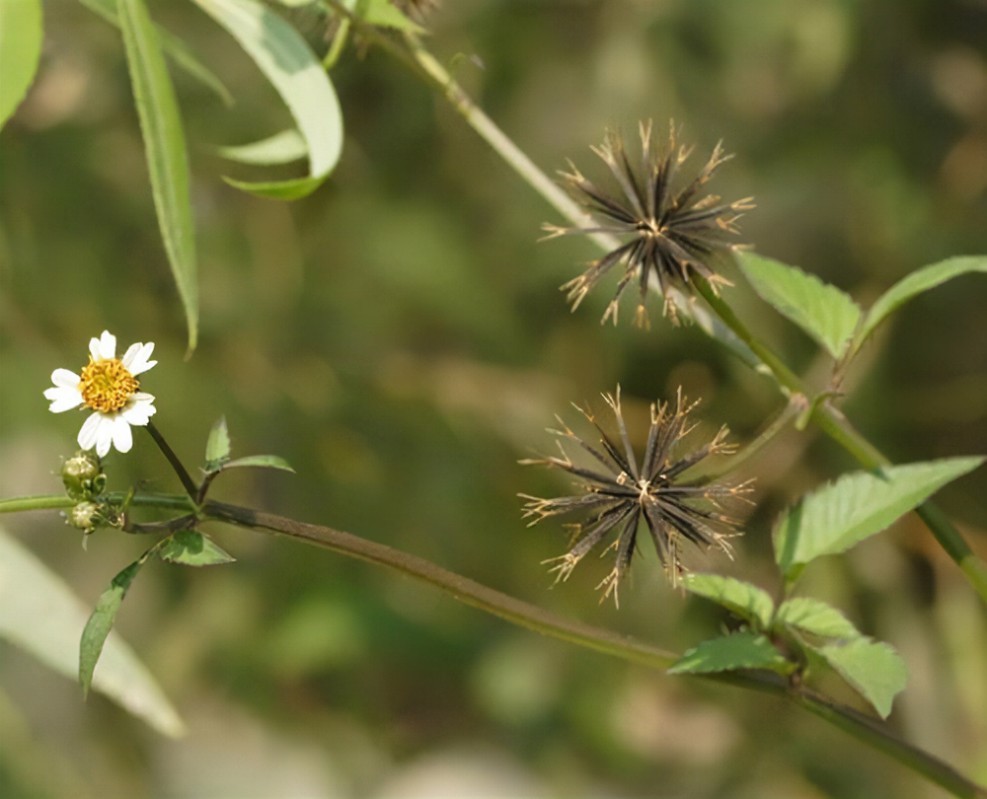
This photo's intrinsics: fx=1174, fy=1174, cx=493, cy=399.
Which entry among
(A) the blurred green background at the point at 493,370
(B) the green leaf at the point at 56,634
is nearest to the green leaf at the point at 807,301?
(B) the green leaf at the point at 56,634

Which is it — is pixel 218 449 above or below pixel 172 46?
below

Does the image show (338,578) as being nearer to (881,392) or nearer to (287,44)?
(881,392)

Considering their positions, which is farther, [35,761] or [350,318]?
[350,318]

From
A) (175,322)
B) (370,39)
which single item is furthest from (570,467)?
(175,322)

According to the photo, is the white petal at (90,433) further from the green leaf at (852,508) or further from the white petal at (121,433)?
the green leaf at (852,508)

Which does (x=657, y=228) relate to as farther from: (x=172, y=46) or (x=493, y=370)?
(x=493, y=370)

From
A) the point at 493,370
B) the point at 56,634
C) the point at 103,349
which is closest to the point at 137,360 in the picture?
the point at 103,349
